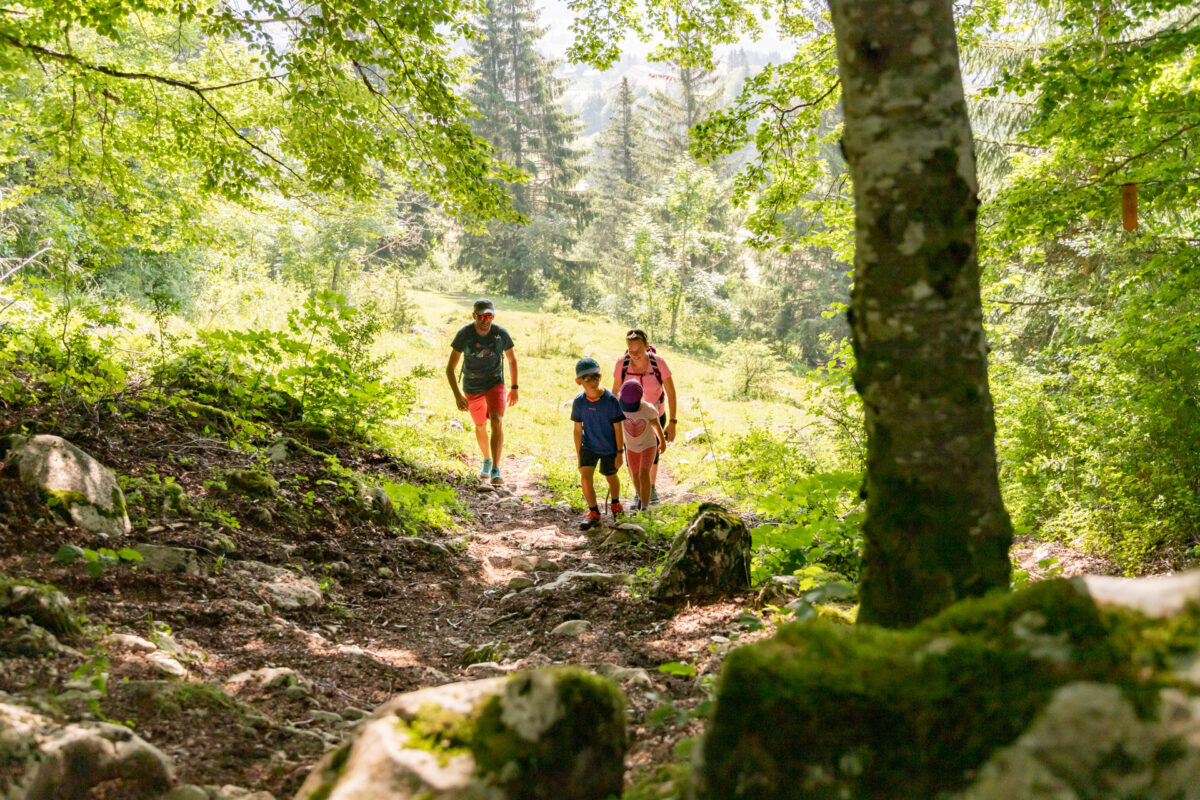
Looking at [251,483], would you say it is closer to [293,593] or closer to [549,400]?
[293,593]

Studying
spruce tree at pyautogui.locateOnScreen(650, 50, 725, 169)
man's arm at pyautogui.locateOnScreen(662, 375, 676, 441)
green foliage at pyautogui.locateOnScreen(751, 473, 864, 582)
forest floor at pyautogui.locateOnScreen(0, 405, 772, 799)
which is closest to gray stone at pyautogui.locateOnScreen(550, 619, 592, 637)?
forest floor at pyautogui.locateOnScreen(0, 405, 772, 799)

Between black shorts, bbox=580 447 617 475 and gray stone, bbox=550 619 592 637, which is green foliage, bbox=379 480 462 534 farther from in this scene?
gray stone, bbox=550 619 592 637

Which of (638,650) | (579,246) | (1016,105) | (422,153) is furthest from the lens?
(579,246)

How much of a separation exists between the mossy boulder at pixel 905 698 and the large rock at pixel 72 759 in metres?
1.85

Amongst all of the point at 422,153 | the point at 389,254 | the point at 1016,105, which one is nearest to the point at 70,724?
the point at 422,153

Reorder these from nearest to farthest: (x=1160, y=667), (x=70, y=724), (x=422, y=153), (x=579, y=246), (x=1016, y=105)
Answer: (x=1160, y=667)
(x=70, y=724)
(x=422, y=153)
(x=1016, y=105)
(x=579, y=246)

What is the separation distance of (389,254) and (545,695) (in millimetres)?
35058

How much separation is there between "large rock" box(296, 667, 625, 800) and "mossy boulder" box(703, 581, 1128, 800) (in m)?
0.42

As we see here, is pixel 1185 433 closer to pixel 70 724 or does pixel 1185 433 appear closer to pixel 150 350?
pixel 70 724

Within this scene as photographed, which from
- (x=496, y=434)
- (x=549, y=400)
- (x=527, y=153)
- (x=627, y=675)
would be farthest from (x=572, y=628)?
(x=527, y=153)

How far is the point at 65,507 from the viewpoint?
387cm

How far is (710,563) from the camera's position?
443cm

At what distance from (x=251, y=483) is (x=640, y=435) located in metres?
3.74

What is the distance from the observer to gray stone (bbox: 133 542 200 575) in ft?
13.0
